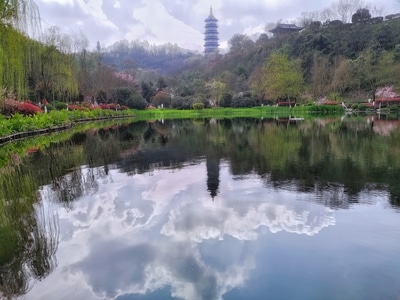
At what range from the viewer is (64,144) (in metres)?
15.5

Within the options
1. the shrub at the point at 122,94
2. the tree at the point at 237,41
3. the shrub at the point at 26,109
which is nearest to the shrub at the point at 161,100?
the shrub at the point at 122,94

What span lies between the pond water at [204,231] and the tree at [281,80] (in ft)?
129

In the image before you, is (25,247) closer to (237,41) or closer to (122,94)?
(122,94)

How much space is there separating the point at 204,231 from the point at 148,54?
420 feet

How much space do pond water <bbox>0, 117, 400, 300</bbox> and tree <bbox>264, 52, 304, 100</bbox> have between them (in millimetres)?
39201

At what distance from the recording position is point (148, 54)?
12719 centimetres

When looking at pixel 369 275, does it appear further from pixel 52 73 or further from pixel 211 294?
pixel 52 73

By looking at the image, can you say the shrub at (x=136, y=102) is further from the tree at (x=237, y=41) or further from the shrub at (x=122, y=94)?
Answer: the tree at (x=237, y=41)

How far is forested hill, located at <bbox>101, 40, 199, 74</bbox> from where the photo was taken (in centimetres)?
11912

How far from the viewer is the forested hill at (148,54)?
119125 mm

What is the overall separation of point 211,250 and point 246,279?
0.75 metres

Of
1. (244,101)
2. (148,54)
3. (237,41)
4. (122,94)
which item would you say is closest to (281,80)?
(244,101)

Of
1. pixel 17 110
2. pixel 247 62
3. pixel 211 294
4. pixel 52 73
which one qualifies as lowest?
pixel 211 294

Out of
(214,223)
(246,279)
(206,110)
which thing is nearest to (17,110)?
(214,223)
